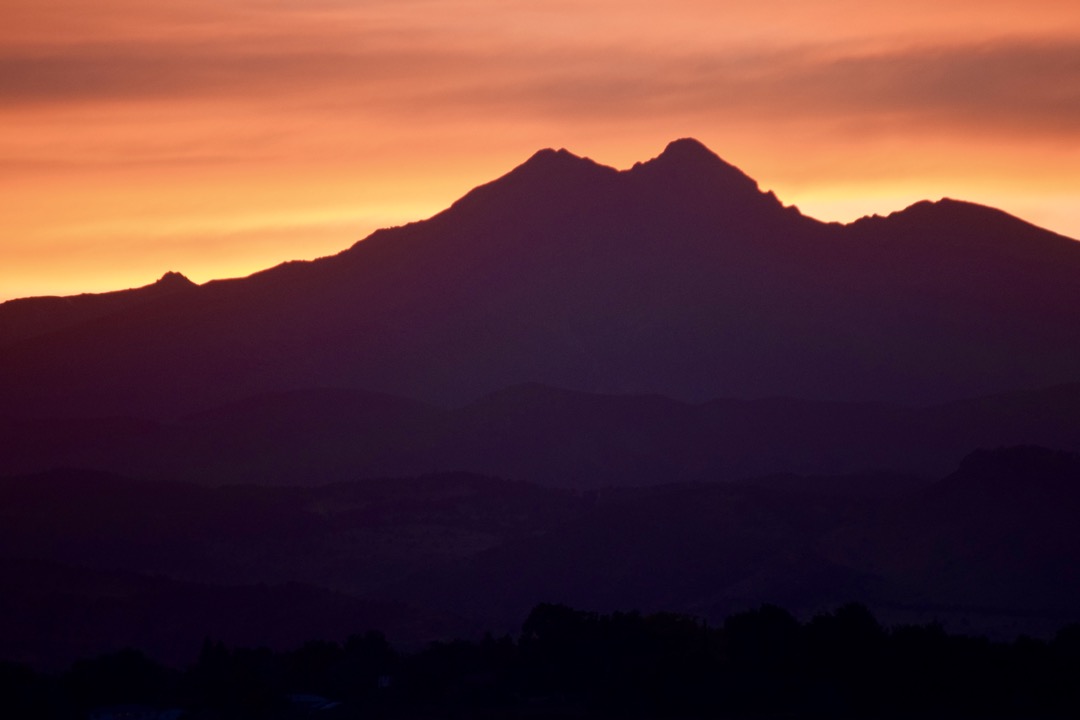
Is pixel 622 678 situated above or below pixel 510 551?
below

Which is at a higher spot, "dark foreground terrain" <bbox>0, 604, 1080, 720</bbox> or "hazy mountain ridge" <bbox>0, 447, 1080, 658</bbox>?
"hazy mountain ridge" <bbox>0, 447, 1080, 658</bbox>

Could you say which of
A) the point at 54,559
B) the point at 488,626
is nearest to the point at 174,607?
the point at 488,626

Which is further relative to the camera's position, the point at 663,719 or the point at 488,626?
the point at 488,626

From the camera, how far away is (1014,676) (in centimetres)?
6556

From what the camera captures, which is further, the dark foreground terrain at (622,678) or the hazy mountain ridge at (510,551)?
the hazy mountain ridge at (510,551)

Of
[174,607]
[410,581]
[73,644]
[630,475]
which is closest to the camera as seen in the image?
[73,644]

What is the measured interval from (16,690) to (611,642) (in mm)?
19272

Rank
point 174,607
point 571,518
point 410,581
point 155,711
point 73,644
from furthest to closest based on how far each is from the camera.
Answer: point 571,518, point 410,581, point 174,607, point 73,644, point 155,711

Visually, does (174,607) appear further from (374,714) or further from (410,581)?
(374,714)

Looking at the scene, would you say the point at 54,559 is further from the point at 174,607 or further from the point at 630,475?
the point at 630,475

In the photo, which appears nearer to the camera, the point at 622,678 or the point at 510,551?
the point at 622,678

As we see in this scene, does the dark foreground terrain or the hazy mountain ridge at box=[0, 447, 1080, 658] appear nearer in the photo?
the dark foreground terrain

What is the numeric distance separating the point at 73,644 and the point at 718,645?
51876 millimetres

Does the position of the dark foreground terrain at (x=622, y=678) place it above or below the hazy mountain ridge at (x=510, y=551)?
below
